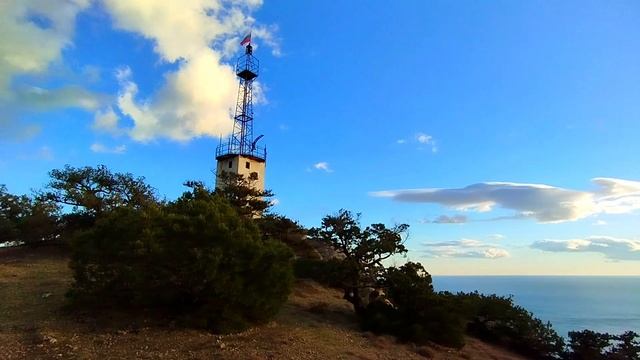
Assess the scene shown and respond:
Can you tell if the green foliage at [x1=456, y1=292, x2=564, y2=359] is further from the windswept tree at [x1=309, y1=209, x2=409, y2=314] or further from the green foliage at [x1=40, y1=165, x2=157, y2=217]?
the green foliage at [x1=40, y1=165, x2=157, y2=217]

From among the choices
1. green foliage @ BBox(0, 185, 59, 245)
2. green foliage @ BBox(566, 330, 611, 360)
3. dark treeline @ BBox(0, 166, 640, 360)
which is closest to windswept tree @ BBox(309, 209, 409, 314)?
dark treeline @ BBox(0, 166, 640, 360)

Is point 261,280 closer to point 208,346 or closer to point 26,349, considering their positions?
point 208,346

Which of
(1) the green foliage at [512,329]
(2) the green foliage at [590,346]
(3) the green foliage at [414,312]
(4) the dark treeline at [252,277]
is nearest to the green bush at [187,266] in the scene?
(4) the dark treeline at [252,277]

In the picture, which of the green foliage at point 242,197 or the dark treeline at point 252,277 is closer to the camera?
the dark treeline at point 252,277

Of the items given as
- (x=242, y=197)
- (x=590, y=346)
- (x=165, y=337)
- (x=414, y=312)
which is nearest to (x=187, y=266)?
(x=165, y=337)

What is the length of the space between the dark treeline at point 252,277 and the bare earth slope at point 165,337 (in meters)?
0.68

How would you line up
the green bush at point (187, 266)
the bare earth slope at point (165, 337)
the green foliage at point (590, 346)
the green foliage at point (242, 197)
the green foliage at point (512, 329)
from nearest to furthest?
the bare earth slope at point (165, 337) → the green bush at point (187, 266) → the green foliage at point (590, 346) → the green foliage at point (512, 329) → the green foliage at point (242, 197)

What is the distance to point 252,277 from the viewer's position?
1408 cm

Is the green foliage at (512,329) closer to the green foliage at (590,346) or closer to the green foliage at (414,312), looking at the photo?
the green foliage at (590,346)

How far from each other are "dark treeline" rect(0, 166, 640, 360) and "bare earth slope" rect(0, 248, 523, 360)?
684 mm

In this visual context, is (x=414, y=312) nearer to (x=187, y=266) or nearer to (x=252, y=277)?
(x=252, y=277)

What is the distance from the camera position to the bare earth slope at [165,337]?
1135 cm

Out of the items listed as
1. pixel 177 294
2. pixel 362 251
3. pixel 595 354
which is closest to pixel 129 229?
pixel 177 294

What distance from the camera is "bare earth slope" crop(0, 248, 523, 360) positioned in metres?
11.4
